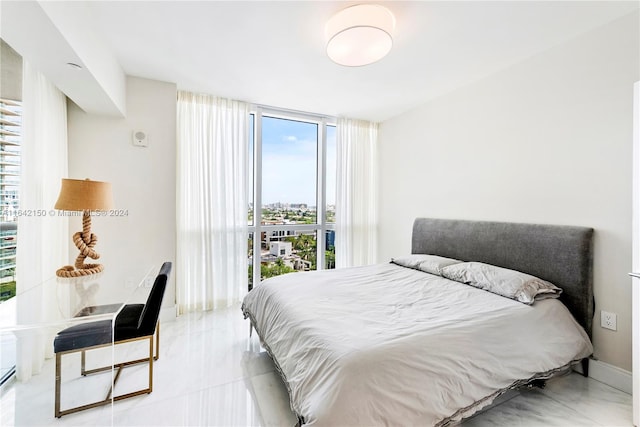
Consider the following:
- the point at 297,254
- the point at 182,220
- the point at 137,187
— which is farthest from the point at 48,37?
the point at 297,254

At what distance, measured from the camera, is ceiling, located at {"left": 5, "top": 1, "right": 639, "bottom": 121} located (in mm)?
1949

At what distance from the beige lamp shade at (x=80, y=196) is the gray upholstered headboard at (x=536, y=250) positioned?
332cm

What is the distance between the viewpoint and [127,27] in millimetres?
2150

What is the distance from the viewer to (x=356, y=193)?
447 cm

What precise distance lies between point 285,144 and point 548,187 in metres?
3.12

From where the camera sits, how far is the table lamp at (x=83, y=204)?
2043mm

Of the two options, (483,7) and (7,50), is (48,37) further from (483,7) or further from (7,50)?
(483,7)

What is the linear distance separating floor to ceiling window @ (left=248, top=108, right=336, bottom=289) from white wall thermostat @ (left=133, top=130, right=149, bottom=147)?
4.05 ft

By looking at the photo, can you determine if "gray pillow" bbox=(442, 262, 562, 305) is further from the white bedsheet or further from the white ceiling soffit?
the white ceiling soffit

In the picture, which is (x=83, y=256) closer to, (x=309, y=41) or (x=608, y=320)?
(x=309, y=41)

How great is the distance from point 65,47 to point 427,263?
10.7ft

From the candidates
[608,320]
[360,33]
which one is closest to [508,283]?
[608,320]

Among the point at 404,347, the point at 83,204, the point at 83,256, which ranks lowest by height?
the point at 404,347

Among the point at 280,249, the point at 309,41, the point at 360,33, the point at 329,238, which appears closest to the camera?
the point at 360,33
